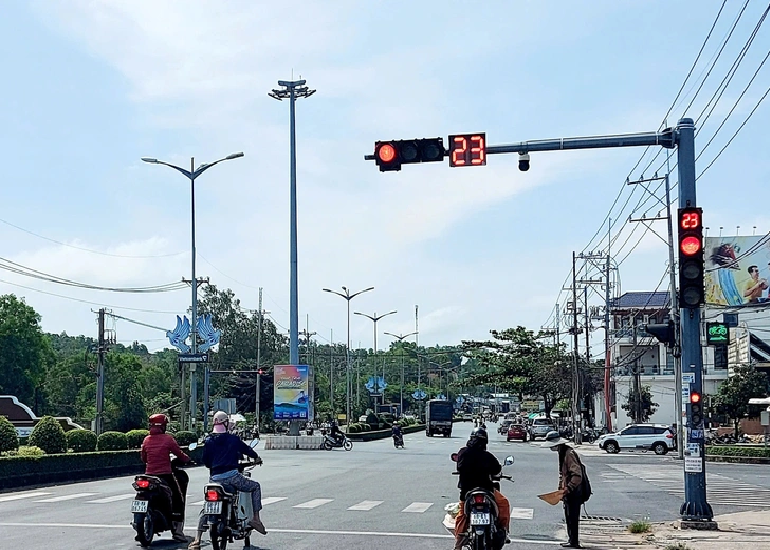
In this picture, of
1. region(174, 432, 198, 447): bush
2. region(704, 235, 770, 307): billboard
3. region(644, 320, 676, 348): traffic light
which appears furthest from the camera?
region(704, 235, 770, 307): billboard

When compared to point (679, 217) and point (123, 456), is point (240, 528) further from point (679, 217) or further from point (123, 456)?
point (123, 456)

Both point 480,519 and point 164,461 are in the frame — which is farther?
point 164,461

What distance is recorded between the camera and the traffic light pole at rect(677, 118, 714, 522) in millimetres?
15797

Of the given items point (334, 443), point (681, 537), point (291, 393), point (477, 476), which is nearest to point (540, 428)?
point (334, 443)

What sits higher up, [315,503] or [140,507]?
[140,507]

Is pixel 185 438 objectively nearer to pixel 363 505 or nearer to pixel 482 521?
pixel 363 505

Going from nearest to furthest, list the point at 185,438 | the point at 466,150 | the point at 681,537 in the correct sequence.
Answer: the point at 681,537 < the point at 466,150 < the point at 185,438

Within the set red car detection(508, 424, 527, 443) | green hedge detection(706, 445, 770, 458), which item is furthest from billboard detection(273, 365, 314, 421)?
red car detection(508, 424, 527, 443)

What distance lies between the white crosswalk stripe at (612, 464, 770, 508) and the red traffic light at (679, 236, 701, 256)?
819cm

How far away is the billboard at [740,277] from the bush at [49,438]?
174 ft

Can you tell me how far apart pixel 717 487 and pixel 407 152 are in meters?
16.6

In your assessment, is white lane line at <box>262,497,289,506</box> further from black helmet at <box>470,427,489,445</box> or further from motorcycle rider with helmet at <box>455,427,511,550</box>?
motorcycle rider with helmet at <box>455,427,511,550</box>

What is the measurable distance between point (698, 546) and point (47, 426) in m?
21.2

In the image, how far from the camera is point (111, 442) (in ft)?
107
